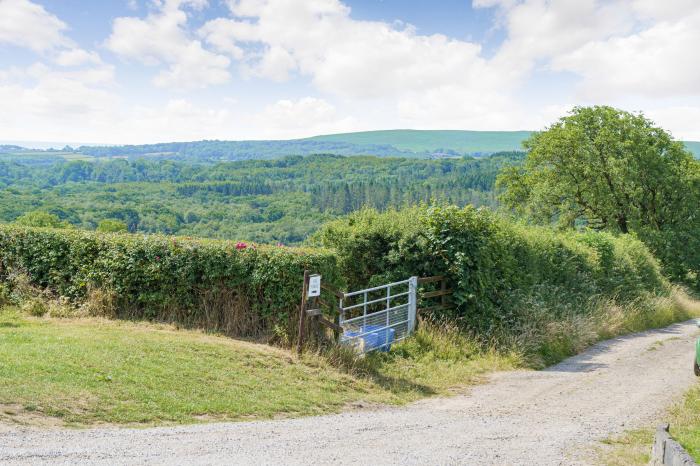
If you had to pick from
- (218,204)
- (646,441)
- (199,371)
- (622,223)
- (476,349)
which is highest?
(622,223)

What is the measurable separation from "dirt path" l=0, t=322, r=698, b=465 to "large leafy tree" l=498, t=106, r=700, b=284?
24.7 meters

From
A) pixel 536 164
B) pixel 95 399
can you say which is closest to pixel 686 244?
pixel 536 164

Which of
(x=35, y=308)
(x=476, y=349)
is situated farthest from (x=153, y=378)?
(x=476, y=349)

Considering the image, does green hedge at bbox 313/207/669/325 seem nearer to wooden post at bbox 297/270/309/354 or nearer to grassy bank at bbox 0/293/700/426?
grassy bank at bbox 0/293/700/426

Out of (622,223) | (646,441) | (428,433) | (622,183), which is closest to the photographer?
(646,441)

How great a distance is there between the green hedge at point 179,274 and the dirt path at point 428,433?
3.30 metres

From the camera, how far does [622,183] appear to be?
33375mm

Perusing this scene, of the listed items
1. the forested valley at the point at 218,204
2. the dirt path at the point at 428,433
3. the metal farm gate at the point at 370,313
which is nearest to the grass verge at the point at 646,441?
the dirt path at the point at 428,433

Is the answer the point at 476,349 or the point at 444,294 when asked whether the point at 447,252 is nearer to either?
the point at 444,294

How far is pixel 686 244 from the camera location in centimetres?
3353

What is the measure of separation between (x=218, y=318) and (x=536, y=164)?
30199 mm

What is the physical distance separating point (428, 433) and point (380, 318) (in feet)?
14.9

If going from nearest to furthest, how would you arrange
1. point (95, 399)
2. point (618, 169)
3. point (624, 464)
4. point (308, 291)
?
1. point (624, 464)
2. point (95, 399)
3. point (308, 291)
4. point (618, 169)

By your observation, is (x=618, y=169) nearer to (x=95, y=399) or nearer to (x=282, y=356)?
(x=282, y=356)
